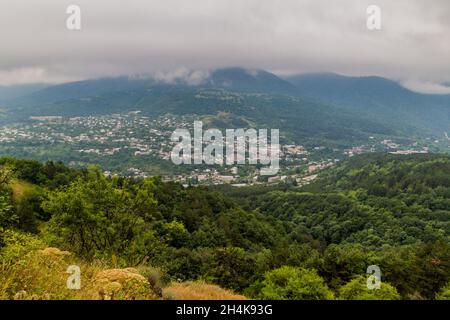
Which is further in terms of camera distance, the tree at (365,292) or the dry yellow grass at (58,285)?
the tree at (365,292)

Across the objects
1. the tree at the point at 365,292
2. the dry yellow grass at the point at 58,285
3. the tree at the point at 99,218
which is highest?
the dry yellow grass at the point at 58,285

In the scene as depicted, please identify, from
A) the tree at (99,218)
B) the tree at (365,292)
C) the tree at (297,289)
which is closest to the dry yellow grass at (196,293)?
Result: the tree at (99,218)

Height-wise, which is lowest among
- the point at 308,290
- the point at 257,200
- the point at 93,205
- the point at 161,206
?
the point at 257,200

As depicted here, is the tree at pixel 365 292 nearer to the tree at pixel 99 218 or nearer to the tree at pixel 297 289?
the tree at pixel 297 289

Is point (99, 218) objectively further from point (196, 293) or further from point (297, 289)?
point (297, 289)

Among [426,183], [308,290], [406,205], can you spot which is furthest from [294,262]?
[426,183]

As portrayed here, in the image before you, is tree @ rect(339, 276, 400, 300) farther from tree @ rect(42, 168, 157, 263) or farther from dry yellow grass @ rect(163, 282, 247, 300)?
dry yellow grass @ rect(163, 282, 247, 300)

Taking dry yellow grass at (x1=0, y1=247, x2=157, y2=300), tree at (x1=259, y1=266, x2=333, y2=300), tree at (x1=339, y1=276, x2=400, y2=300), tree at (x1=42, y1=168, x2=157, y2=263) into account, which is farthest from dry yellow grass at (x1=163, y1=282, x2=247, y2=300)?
tree at (x1=339, y1=276, x2=400, y2=300)

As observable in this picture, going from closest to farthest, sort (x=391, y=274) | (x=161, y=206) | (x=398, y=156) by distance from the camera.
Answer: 1. (x=391, y=274)
2. (x=161, y=206)
3. (x=398, y=156)

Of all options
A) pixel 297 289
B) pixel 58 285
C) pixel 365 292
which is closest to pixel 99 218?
pixel 58 285
